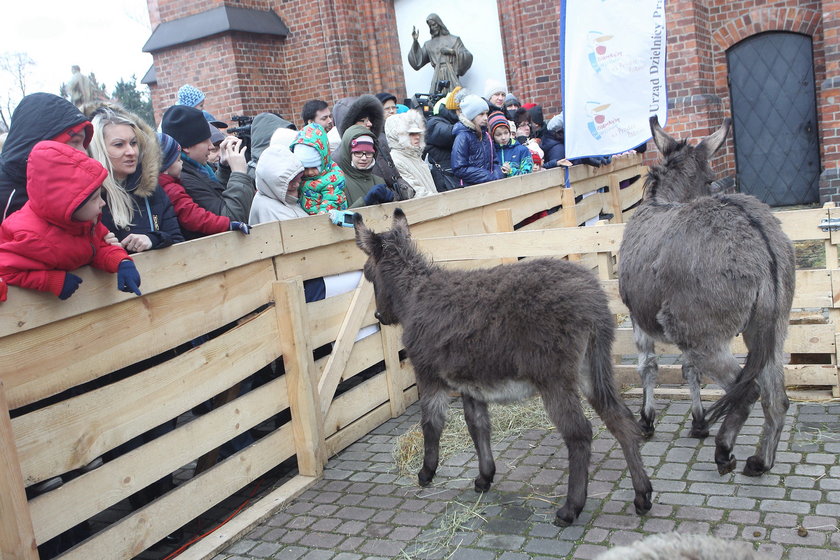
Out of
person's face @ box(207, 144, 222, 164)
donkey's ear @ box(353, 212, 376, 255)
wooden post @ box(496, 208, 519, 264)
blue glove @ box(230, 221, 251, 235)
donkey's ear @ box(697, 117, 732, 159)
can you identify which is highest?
person's face @ box(207, 144, 222, 164)

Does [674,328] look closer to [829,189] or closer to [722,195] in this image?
[722,195]

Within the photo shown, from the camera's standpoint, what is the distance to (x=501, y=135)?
8.98 meters

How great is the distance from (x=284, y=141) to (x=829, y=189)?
944cm

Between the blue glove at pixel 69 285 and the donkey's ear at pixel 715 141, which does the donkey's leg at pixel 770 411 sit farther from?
the blue glove at pixel 69 285

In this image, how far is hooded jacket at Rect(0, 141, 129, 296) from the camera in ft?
11.1

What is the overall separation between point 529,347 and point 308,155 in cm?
271

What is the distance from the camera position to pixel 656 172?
16.7 feet

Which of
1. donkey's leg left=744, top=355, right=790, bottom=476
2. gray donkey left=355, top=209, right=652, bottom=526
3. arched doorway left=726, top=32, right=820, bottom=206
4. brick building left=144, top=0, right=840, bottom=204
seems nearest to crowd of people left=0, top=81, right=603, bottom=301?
gray donkey left=355, top=209, right=652, bottom=526

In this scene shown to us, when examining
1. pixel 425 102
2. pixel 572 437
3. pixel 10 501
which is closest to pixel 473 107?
pixel 425 102

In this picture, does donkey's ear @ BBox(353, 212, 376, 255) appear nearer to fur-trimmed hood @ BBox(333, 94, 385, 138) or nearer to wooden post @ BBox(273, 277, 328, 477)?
wooden post @ BBox(273, 277, 328, 477)

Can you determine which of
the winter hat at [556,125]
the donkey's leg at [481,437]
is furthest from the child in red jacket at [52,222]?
the winter hat at [556,125]

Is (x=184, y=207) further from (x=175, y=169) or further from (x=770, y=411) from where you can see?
(x=770, y=411)

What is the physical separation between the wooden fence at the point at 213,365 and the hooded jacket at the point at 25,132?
23.1 inches

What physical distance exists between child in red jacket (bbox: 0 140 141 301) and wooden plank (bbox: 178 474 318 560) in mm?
1684
